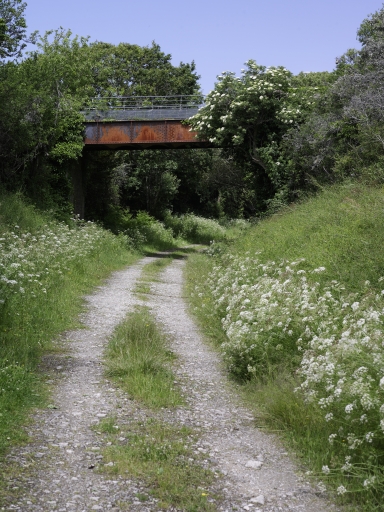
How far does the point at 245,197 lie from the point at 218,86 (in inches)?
1074

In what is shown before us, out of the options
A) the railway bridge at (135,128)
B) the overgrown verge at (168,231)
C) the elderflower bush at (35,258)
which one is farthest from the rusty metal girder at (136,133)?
the elderflower bush at (35,258)

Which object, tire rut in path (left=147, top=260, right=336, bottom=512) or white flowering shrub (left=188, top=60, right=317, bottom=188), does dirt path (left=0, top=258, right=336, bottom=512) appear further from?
white flowering shrub (left=188, top=60, right=317, bottom=188)

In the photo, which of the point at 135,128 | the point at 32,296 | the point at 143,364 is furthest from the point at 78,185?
the point at 143,364

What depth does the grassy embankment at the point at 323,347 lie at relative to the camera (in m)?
4.78

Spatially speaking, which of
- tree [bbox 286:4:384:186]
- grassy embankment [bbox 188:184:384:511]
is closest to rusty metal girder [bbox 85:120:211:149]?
tree [bbox 286:4:384:186]

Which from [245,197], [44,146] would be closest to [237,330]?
[44,146]

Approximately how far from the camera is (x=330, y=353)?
532 cm

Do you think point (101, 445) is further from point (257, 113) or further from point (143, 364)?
point (257, 113)

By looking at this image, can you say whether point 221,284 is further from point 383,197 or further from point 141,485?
point 141,485

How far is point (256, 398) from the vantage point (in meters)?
7.08

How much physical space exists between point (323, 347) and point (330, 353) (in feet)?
1.56

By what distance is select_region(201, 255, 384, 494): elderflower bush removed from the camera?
4.71 m

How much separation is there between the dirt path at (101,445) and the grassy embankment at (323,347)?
1.01 ft

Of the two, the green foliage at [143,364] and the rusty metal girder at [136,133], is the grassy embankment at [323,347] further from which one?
the rusty metal girder at [136,133]
